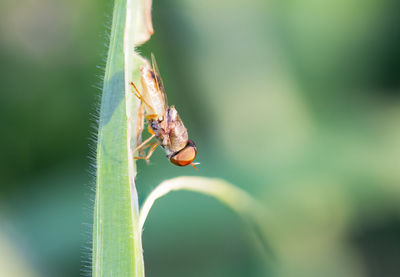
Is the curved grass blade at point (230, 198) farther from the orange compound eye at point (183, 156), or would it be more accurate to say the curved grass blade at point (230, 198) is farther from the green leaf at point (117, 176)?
the orange compound eye at point (183, 156)

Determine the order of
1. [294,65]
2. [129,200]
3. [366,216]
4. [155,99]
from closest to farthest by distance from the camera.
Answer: [129,200], [155,99], [366,216], [294,65]

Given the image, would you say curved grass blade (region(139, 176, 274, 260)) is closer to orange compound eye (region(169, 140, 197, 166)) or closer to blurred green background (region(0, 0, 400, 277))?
blurred green background (region(0, 0, 400, 277))

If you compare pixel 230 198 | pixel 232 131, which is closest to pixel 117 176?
pixel 230 198

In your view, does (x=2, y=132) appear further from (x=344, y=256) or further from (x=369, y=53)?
(x=369, y=53)

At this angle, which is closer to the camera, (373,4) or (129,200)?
(129,200)

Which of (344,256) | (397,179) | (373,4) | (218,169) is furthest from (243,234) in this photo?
(373,4)

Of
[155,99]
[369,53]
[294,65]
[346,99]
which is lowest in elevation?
[346,99]

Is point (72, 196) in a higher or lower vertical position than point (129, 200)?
lower

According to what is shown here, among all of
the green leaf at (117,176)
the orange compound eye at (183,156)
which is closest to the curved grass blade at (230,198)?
the green leaf at (117,176)
